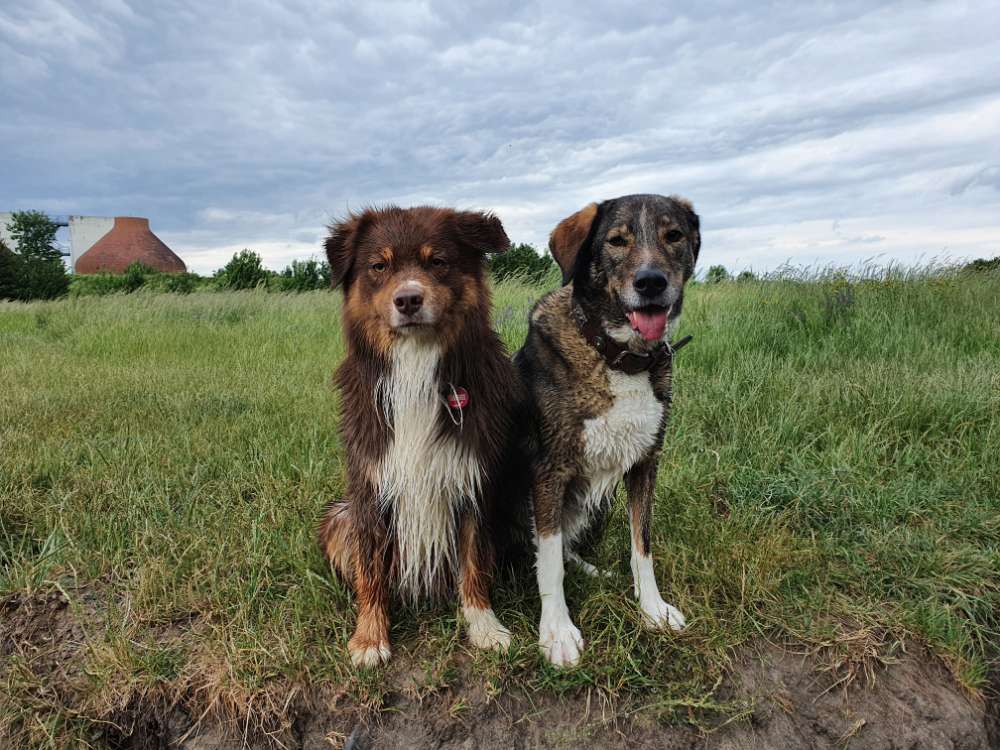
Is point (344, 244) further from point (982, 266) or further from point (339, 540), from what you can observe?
point (982, 266)

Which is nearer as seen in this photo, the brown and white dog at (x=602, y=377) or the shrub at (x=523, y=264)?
the brown and white dog at (x=602, y=377)

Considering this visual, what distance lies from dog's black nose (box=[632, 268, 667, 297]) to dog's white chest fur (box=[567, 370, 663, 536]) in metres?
0.35

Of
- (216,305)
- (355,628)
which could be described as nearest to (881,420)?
(355,628)

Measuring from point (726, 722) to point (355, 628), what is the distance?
152 cm

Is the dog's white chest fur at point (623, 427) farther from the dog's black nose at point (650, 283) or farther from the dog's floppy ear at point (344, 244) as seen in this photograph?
the dog's floppy ear at point (344, 244)

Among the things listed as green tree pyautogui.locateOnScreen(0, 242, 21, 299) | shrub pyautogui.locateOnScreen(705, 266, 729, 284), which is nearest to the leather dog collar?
shrub pyautogui.locateOnScreen(705, 266, 729, 284)

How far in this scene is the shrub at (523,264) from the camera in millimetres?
12305

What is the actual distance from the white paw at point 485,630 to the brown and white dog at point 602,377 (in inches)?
6.5

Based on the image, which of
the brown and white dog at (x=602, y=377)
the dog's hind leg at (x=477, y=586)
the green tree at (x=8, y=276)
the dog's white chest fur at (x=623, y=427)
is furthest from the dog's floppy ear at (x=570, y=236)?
the green tree at (x=8, y=276)

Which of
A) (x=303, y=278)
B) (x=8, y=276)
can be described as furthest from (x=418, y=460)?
(x=8, y=276)

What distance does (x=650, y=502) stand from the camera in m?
2.81

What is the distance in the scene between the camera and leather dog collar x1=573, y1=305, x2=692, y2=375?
263 centimetres

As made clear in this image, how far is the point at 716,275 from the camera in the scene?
441 inches

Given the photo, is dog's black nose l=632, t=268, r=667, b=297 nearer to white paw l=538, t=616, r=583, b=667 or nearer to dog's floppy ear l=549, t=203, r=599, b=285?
dog's floppy ear l=549, t=203, r=599, b=285
